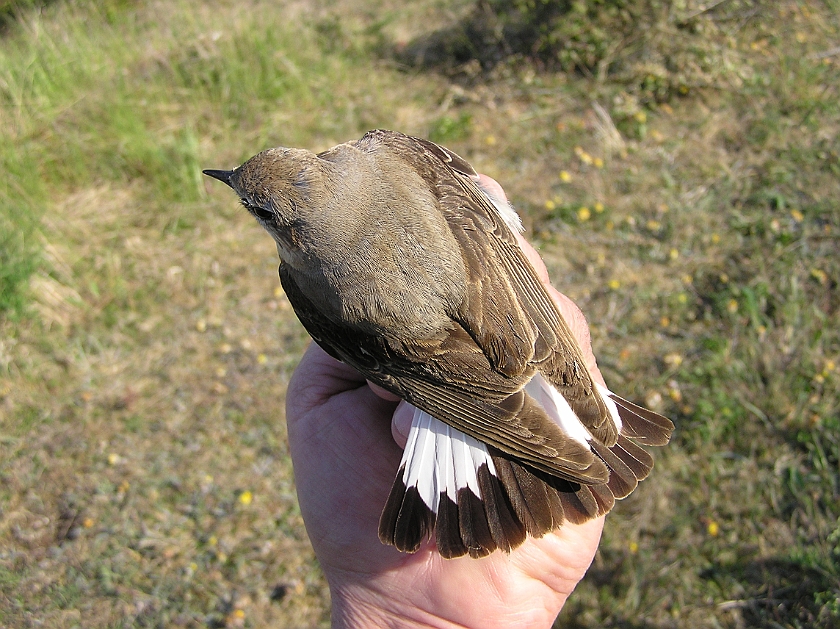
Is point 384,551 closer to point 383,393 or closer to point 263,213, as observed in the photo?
point 383,393

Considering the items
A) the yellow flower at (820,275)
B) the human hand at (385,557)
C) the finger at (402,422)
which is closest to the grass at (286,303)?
the yellow flower at (820,275)

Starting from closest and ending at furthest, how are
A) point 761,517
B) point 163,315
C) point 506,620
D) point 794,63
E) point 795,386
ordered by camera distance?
1. point 506,620
2. point 761,517
3. point 795,386
4. point 163,315
5. point 794,63

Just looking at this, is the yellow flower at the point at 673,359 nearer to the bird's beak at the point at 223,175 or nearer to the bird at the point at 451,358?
the bird at the point at 451,358

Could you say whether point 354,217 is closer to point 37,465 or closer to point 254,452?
point 254,452

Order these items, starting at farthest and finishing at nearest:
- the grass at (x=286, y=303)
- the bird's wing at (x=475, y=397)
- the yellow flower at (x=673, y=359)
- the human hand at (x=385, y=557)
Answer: the yellow flower at (x=673, y=359) < the grass at (x=286, y=303) < the human hand at (x=385, y=557) < the bird's wing at (x=475, y=397)

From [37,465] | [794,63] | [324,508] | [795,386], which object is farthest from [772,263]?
[37,465]

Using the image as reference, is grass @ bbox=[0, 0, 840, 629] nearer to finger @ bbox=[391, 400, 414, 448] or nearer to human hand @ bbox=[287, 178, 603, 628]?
human hand @ bbox=[287, 178, 603, 628]

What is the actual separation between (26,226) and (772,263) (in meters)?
5.96

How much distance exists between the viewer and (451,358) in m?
2.71

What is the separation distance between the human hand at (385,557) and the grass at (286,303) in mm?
1331

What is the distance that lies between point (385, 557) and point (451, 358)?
35.3 inches

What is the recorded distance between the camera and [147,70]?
690 cm

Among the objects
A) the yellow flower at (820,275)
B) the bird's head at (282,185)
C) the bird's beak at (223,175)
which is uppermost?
the bird's head at (282,185)

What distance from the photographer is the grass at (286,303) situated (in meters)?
4.08
